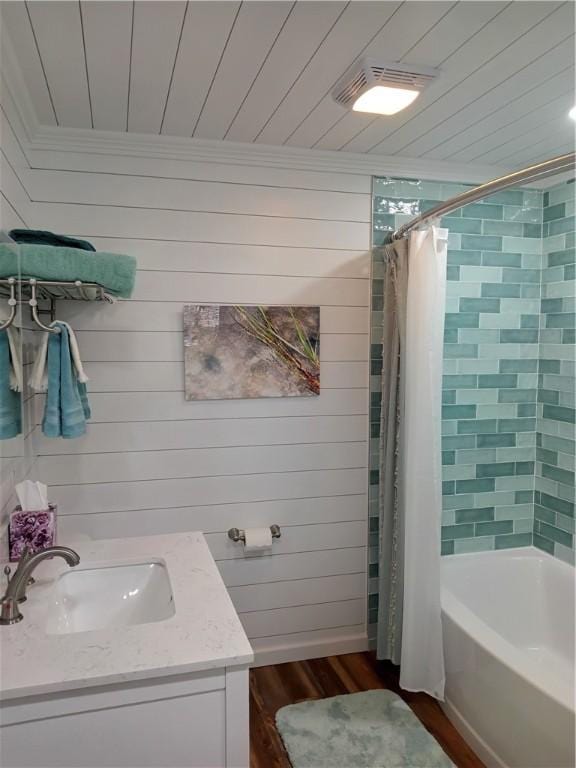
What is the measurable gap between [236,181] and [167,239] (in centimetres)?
41

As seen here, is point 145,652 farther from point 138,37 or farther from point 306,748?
point 138,37

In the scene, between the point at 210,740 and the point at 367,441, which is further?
the point at 367,441

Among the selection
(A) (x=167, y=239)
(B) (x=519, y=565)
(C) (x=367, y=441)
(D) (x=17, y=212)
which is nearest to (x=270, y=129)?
(A) (x=167, y=239)

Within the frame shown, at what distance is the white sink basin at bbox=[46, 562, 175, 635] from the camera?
5.83ft

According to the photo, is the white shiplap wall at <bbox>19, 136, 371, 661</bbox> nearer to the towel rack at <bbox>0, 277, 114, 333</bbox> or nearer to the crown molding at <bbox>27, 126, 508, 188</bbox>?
the crown molding at <bbox>27, 126, 508, 188</bbox>

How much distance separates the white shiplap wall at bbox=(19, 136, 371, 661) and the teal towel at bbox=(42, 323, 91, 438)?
53 centimetres

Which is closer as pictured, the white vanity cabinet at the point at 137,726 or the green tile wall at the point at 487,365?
the white vanity cabinet at the point at 137,726

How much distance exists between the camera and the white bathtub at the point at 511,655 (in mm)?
1876

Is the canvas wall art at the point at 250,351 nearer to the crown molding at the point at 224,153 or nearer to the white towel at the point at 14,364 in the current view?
the crown molding at the point at 224,153


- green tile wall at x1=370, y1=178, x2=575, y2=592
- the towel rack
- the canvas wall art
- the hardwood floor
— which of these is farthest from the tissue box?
green tile wall at x1=370, y1=178, x2=575, y2=592

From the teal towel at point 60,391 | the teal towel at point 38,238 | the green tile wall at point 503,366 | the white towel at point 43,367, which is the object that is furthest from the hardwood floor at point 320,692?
the teal towel at point 38,238

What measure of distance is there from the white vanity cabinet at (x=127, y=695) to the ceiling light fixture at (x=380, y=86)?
1694 mm

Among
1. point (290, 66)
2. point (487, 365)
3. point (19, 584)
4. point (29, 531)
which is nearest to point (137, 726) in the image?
point (19, 584)

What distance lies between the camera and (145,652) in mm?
1405
